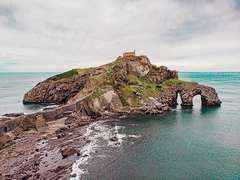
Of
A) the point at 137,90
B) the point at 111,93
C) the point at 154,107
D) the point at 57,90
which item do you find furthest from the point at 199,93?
the point at 57,90

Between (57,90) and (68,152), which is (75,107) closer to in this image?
(68,152)

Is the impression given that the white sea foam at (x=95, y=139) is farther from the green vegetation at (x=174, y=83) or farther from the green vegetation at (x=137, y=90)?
the green vegetation at (x=174, y=83)

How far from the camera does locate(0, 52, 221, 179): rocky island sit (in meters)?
77.4

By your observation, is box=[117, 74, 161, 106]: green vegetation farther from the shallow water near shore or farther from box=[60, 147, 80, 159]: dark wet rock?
box=[60, 147, 80, 159]: dark wet rock

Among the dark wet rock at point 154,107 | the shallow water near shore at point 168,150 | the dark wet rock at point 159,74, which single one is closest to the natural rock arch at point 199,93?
the dark wet rock at point 154,107

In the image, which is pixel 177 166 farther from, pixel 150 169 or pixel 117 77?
pixel 117 77

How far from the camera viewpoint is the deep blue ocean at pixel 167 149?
66.2m

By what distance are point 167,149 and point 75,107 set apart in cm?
5484

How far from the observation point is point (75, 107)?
126 metres

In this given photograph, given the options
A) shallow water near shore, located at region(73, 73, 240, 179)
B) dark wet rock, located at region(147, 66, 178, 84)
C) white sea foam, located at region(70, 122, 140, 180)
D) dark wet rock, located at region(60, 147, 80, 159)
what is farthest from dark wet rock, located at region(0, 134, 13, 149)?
dark wet rock, located at region(147, 66, 178, 84)

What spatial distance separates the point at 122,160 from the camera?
244ft

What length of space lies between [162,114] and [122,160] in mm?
63970

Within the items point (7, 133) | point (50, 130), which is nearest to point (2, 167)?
point (7, 133)

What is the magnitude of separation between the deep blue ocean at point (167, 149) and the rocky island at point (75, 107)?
24.4ft
